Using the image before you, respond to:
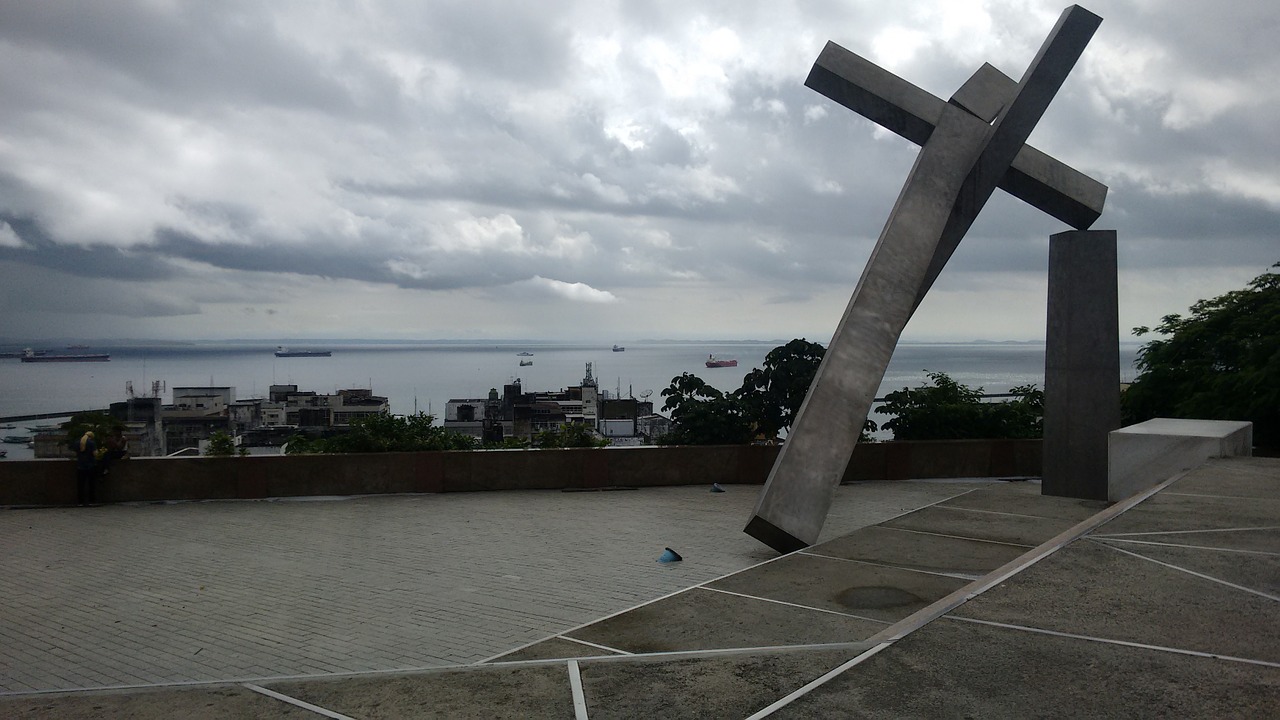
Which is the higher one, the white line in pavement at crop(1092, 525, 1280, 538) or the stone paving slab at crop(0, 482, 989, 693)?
the white line in pavement at crop(1092, 525, 1280, 538)

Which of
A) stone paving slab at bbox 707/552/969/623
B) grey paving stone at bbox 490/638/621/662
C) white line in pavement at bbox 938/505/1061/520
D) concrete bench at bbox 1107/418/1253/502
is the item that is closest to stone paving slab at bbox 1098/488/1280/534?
stone paving slab at bbox 707/552/969/623

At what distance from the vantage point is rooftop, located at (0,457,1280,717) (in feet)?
13.9

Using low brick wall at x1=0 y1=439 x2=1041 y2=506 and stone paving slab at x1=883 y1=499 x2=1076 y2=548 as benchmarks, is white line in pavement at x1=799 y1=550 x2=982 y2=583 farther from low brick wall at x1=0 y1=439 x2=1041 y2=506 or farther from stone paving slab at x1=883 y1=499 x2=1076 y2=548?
low brick wall at x1=0 y1=439 x2=1041 y2=506

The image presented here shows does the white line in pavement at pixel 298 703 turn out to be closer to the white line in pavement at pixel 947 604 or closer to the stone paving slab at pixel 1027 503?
the white line in pavement at pixel 947 604

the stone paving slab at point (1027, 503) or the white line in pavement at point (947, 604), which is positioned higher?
the white line in pavement at point (947, 604)

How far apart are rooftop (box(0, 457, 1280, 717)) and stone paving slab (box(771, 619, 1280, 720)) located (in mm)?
17

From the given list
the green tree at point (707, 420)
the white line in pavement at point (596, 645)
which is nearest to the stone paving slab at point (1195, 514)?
the white line in pavement at point (596, 645)

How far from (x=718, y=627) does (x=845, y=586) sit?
A: 6.11 ft

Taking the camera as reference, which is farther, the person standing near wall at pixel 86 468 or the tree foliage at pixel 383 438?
the tree foliage at pixel 383 438

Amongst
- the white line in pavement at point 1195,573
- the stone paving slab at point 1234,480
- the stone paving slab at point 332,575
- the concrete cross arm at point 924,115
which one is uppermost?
the concrete cross arm at point 924,115

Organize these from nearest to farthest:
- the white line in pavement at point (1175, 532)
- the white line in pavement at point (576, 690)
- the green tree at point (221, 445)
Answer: the white line in pavement at point (576, 690), the white line in pavement at point (1175, 532), the green tree at point (221, 445)

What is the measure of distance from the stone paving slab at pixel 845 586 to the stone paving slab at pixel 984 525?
229 cm

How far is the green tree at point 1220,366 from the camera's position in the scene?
1697 cm

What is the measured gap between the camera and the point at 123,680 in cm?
605
